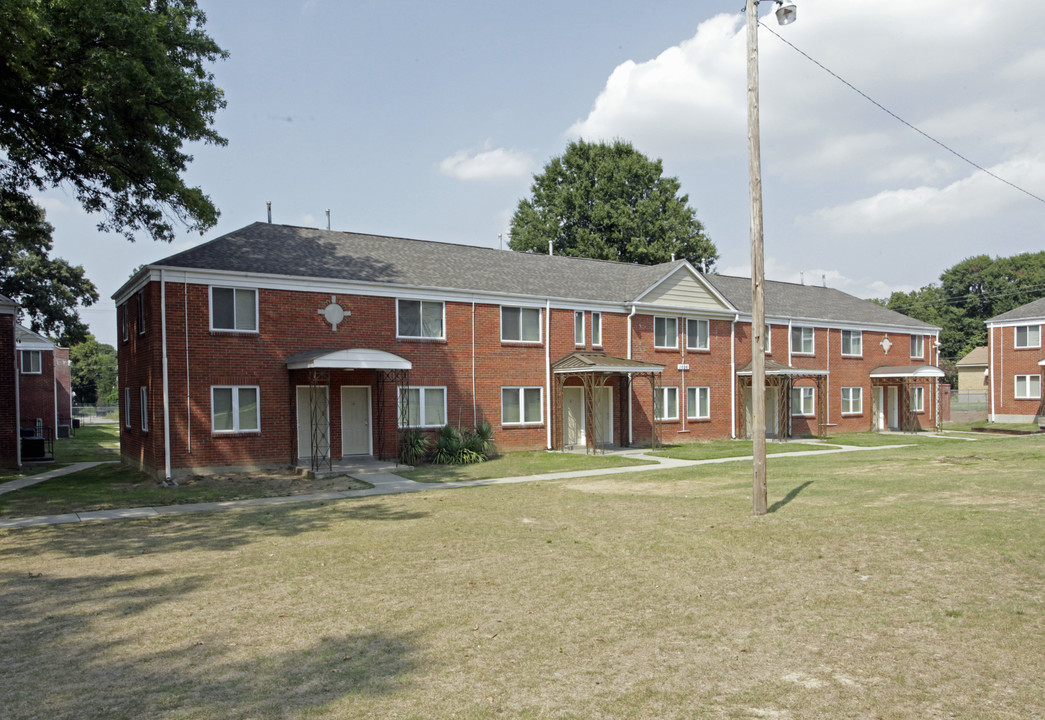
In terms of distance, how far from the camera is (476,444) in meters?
22.8

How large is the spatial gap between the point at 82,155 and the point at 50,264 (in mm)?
34301

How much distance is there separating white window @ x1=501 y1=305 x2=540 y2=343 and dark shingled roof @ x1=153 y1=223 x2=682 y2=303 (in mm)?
612

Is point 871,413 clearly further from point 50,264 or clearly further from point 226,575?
point 50,264

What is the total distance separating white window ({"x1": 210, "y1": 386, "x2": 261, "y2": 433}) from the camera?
19.6 m

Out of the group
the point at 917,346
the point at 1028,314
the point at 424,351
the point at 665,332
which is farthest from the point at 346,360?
the point at 1028,314

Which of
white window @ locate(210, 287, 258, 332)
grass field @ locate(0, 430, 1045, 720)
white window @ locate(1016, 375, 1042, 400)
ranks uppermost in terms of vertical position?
white window @ locate(210, 287, 258, 332)


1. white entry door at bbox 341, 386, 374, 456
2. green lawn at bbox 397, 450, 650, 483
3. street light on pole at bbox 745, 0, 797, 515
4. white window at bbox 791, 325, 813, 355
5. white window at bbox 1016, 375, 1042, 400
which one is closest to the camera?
street light on pole at bbox 745, 0, 797, 515

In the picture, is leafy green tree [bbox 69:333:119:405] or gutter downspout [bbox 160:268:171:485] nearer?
gutter downspout [bbox 160:268:171:485]

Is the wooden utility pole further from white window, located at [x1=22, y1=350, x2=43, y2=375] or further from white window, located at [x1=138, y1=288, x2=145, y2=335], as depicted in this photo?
white window, located at [x1=22, y1=350, x2=43, y2=375]

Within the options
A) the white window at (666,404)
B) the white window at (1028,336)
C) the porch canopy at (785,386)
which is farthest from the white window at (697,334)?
the white window at (1028,336)

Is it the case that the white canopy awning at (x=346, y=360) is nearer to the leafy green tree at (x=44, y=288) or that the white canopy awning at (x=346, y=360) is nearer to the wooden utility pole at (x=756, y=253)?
the wooden utility pole at (x=756, y=253)

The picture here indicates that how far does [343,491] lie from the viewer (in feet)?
55.1

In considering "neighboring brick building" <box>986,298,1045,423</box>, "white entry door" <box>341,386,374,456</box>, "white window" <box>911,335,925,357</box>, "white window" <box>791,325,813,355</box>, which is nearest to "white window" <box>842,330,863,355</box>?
"white window" <box>791,325,813,355</box>

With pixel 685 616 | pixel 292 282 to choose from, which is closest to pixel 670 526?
pixel 685 616
